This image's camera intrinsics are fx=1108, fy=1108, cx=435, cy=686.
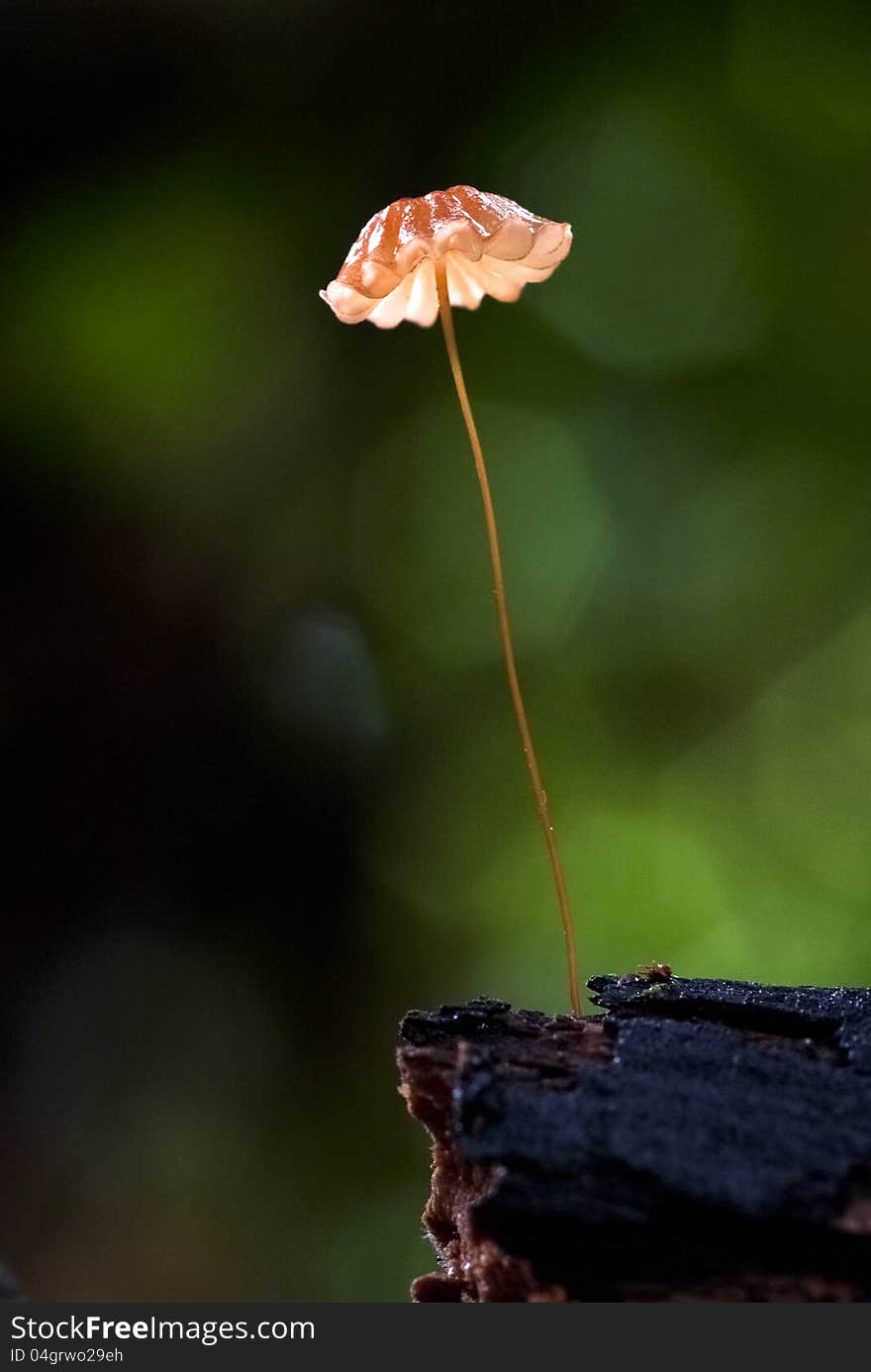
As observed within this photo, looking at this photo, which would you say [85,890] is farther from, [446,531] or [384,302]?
[384,302]

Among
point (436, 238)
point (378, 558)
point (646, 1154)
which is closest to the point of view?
point (646, 1154)

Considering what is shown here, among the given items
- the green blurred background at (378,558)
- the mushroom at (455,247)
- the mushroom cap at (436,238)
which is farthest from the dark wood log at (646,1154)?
the green blurred background at (378,558)

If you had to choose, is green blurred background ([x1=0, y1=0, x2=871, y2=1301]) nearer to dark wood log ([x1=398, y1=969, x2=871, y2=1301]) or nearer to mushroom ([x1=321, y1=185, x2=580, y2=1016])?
mushroom ([x1=321, y1=185, x2=580, y2=1016])

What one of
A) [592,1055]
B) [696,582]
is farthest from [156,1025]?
[592,1055]

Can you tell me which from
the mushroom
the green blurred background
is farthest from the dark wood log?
the green blurred background

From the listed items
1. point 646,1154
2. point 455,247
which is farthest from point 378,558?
point 646,1154

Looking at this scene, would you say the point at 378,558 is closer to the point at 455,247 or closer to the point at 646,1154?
the point at 455,247
